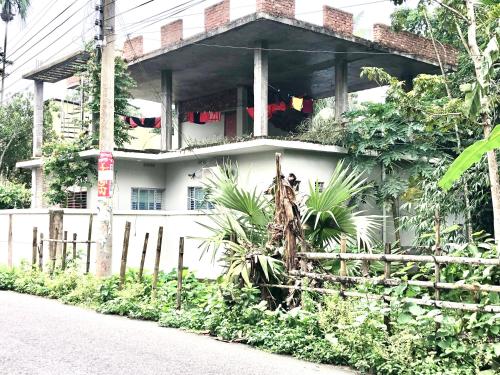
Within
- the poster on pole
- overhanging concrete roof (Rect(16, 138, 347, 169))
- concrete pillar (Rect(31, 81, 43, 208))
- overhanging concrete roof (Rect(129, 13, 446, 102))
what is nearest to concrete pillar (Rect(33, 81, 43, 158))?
concrete pillar (Rect(31, 81, 43, 208))

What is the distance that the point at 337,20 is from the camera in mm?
15680

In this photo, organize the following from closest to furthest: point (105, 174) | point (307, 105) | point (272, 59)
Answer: point (105, 174)
point (272, 59)
point (307, 105)

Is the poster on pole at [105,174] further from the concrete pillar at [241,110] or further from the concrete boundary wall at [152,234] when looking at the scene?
the concrete pillar at [241,110]

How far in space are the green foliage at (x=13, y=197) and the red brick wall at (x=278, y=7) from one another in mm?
14342

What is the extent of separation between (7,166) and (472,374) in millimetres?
29955

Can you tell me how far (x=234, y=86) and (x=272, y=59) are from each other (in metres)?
3.97

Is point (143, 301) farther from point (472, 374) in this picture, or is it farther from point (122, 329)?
point (472, 374)

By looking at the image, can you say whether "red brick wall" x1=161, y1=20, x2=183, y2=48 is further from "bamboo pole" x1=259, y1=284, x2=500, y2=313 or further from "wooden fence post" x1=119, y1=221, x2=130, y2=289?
"bamboo pole" x1=259, y1=284, x2=500, y2=313

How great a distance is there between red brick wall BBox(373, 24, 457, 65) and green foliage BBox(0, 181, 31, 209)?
50.6 feet

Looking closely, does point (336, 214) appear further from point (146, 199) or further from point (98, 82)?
point (98, 82)

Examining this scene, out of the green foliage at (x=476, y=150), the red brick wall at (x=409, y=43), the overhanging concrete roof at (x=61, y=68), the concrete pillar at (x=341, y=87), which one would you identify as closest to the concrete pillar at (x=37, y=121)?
the overhanging concrete roof at (x=61, y=68)

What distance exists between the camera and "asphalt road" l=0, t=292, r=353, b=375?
6312mm

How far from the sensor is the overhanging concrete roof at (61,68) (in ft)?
65.5

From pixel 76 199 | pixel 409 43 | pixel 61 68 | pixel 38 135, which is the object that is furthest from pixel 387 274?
pixel 38 135
